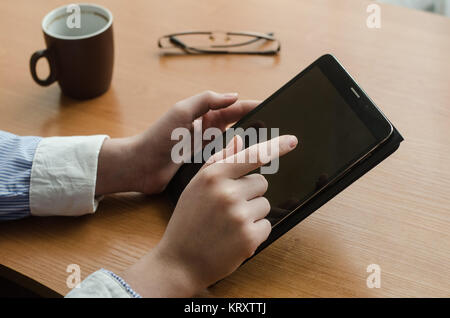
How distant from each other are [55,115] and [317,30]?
0.49 meters

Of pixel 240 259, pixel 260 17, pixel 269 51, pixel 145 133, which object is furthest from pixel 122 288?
pixel 260 17

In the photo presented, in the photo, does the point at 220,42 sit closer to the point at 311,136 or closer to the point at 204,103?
the point at 204,103

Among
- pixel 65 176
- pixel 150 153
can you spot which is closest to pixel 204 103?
pixel 150 153

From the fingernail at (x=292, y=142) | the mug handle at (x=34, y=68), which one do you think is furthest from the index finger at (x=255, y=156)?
the mug handle at (x=34, y=68)

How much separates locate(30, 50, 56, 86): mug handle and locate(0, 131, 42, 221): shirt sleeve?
0.14 meters

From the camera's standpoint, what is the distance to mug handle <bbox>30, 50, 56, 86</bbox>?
0.82 m

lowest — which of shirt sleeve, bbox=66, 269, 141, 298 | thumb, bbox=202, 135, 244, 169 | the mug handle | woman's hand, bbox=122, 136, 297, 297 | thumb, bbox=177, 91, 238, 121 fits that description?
shirt sleeve, bbox=66, 269, 141, 298

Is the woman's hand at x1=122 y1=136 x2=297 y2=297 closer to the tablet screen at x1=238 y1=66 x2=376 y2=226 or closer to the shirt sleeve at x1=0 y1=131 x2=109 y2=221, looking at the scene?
the tablet screen at x1=238 y1=66 x2=376 y2=226

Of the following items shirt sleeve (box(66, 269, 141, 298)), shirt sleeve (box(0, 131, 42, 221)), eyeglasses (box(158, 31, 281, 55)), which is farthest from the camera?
eyeglasses (box(158, 31, 281, 55))

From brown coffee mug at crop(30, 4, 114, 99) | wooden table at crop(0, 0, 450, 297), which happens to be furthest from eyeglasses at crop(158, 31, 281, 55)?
brown coffee mug at crop(30, 4, 114, 99)

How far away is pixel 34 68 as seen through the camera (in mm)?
833

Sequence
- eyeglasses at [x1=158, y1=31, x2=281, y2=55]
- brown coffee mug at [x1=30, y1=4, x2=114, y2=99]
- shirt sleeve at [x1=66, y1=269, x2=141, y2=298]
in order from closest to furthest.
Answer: shirt sleeve at [x1=66, y1=269, x2=141, y2=298]
brown coffee mug at [x1=30, y1=4, x2=114, y2=99]
eyeglasses at [x1=158, y1=31, x2=281, y2=55]

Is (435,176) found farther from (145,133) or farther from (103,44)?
(103,44)

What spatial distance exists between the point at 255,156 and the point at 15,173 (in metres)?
0.34
